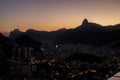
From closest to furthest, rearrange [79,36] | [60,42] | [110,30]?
[110,30] < [79,36] < [60,42]

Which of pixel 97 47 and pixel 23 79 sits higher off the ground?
pixel 97 47

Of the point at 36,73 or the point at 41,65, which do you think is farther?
the point at 41,65

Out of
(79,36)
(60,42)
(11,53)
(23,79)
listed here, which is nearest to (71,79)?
(23,79)

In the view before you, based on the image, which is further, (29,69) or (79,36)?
(79,36)

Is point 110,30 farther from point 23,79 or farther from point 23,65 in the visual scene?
point 23,79

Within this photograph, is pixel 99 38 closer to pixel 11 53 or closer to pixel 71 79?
pixel 11 53

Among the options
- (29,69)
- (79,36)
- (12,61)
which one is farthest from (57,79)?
(79,36)

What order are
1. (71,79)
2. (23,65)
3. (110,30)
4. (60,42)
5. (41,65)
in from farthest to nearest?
(60,42), (110,30), (41,65), (23,65), (71,79)

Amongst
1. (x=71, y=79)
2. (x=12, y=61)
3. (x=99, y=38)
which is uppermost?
(x=99, y=38)

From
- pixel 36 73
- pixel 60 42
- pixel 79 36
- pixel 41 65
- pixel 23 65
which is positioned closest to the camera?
pixel 36 73
